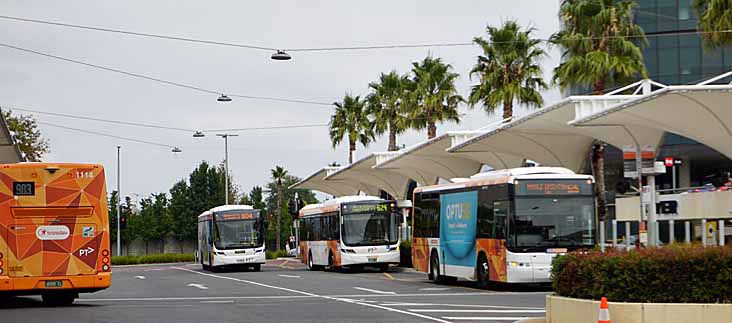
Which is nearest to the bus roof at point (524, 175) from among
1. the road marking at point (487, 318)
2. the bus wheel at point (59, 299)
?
the road marking at point (487, 318)

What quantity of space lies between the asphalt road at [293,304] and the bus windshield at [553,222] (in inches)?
52.1

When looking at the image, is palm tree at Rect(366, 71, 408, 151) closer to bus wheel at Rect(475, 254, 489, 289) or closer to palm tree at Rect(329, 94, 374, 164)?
palm tree at Rect(329, 94, 374, 164)

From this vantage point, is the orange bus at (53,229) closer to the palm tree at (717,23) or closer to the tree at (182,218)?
the palm tree at (717,23)

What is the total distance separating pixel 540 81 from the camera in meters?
46.8

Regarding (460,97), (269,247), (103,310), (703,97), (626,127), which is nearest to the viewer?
(103,310)

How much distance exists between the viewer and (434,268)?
34156 mm

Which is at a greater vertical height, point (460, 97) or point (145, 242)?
point (460, 97)

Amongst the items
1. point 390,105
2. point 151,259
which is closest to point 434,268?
point 390,105

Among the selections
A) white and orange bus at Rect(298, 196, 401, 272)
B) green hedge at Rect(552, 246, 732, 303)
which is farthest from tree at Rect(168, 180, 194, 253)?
green hedge at Rect(552, 246, 732, 303)

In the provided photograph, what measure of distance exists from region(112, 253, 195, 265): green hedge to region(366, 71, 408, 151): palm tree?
20.8 metres

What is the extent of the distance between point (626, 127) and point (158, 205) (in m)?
76.5

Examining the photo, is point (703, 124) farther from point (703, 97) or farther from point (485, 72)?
point (485, 72)

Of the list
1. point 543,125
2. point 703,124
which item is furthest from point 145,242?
point 703,124

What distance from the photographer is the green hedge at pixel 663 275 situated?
599 inches
